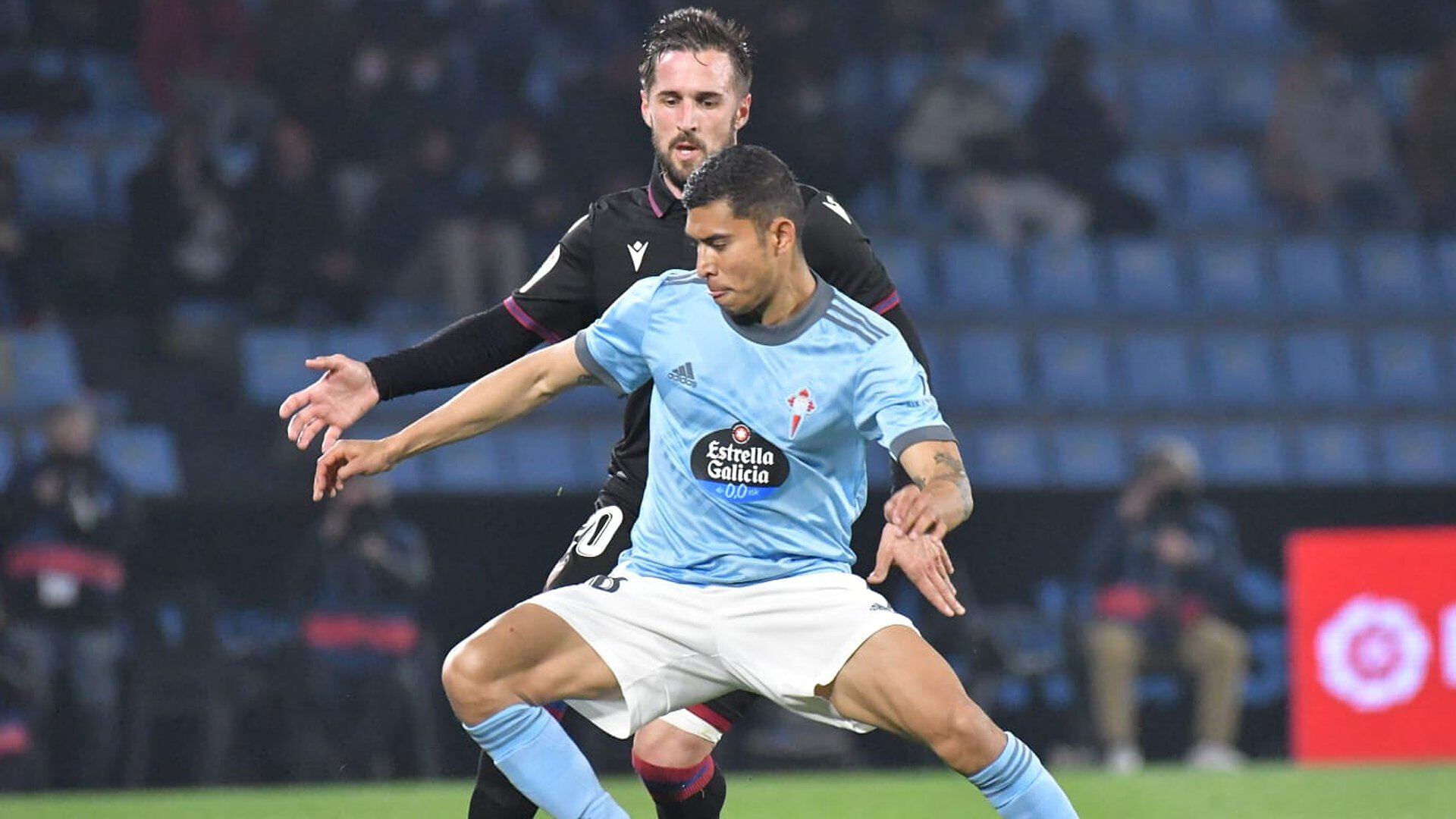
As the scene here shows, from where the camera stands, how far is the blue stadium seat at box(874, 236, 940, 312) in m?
11.6

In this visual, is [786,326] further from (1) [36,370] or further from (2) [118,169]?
Answer: (2) [118,169]

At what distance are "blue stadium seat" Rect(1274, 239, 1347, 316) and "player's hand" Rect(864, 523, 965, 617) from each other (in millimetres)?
8629

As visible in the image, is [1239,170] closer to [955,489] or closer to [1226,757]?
[1226,757]

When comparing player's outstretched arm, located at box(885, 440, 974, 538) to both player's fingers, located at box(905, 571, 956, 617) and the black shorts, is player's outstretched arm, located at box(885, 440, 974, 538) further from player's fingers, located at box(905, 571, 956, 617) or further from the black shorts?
the black shorts

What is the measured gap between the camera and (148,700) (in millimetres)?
9062

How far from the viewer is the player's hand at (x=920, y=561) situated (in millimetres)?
3861

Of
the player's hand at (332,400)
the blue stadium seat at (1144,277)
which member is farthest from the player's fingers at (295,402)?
the blue stadium seat at (1144,277)

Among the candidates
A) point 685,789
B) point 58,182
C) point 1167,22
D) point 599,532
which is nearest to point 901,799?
point 685,789

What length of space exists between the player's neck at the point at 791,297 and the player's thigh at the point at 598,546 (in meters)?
0.75

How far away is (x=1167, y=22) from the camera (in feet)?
44.5

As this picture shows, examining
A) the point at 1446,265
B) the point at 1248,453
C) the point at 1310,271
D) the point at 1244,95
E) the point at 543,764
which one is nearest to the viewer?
the point at 543,764

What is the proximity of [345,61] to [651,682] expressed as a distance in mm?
7906

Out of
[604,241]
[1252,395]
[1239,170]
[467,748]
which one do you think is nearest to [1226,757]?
[1252,395]

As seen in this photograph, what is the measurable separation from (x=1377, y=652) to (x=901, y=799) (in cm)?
257
